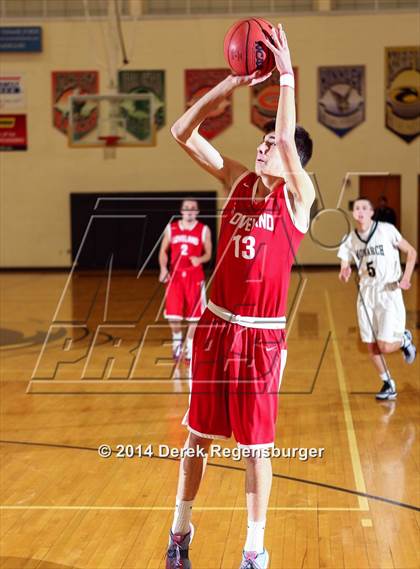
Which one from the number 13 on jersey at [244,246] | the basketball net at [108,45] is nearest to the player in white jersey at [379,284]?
the number 13 on jersey at [244,246]

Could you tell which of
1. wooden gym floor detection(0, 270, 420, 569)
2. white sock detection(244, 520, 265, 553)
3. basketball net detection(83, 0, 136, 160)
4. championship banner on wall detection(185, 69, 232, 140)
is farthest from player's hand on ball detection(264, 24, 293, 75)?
championship banner on wall detection(185, 69, 232, 140)

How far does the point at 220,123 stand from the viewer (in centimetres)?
2080

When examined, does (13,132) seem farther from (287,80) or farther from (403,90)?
(287,80)

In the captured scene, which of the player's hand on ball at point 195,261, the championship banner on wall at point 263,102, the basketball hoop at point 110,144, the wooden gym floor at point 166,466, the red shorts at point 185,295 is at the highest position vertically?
the championship banner on wall at point 263,102

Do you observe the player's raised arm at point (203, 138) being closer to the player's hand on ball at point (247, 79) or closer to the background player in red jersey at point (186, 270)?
the player's hand on ball at point (247, 79)

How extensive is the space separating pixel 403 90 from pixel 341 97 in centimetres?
135

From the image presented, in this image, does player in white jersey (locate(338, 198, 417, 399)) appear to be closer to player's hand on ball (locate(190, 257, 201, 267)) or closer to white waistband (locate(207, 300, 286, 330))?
player's hand on ball (locate(190, 257, 201, 267))

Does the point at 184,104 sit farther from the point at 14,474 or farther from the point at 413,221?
the point at 14,474

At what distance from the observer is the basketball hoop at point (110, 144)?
18703 mm

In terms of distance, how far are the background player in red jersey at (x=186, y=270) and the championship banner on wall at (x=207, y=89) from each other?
11.2 m

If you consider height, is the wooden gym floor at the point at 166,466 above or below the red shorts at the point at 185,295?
below

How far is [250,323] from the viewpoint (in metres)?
3.72

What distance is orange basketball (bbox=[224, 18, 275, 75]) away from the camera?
355 centimetres

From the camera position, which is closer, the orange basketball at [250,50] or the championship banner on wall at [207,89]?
the orange basketball at [250,50]
